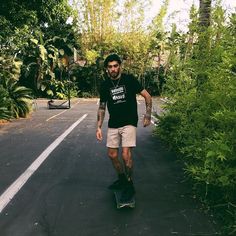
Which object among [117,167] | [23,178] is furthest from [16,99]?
[117,167]

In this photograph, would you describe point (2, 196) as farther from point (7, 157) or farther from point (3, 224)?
point (7, 157)

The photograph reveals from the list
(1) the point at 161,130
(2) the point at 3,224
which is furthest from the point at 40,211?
(1) the point at 161,130

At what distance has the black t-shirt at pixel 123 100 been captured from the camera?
5.50 meters

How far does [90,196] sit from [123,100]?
147cm

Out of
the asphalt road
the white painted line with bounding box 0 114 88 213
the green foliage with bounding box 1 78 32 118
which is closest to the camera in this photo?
the asphalt road

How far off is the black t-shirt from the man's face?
0.12m

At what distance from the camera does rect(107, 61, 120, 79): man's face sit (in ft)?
17.8

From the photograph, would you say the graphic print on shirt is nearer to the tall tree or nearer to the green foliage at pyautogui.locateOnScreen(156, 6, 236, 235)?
the green foliage at pyautogui.locateOnScreen(156, 6, 236, 235)

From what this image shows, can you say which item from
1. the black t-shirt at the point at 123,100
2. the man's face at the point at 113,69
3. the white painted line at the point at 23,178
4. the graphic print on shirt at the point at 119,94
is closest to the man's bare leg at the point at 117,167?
the black t-shirt at the point at 123,100

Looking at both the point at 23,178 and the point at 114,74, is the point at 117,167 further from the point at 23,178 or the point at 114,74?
the point at 23,178

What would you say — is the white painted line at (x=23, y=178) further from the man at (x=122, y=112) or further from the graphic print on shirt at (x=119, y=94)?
the graphic print on shirt at (x=119, y=94)

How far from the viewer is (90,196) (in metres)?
5.48

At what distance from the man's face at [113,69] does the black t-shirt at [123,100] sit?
12cm

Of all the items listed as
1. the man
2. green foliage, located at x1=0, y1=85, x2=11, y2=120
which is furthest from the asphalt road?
green foliage, located at x1=0, y1=85, x2=11, y2=120
